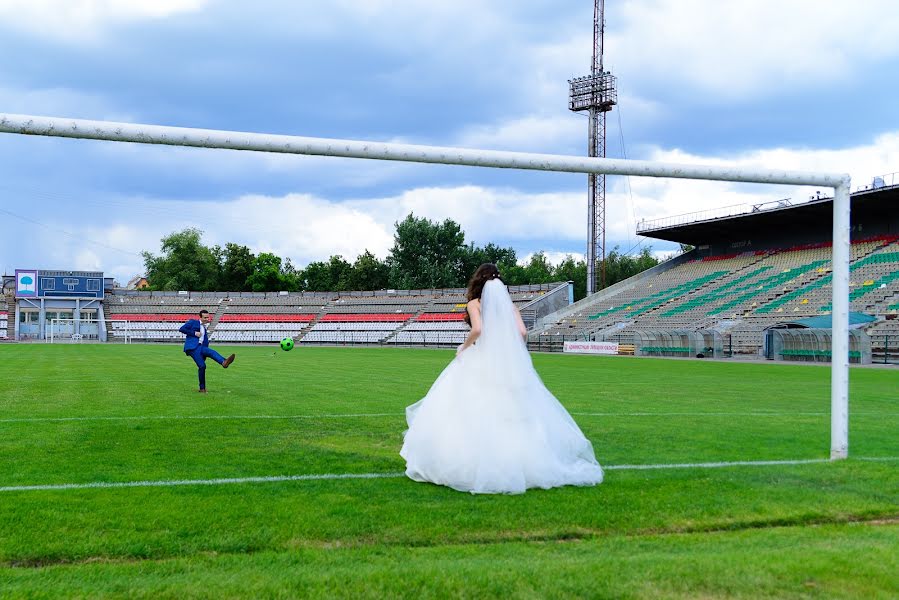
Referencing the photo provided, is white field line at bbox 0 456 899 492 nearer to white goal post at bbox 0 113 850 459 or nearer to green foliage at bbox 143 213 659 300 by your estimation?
white goal post at bbox 0 113 850 459

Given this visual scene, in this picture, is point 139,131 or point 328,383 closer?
point 139,131

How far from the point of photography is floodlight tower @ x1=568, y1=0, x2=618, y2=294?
60500mm

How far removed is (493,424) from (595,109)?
5898 centimetres

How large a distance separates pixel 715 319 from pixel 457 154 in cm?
4270

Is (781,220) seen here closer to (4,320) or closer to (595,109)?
(595,109)

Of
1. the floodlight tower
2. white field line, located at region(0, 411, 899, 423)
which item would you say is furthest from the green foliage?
white field line, located at region(0, 411, 899, 423)

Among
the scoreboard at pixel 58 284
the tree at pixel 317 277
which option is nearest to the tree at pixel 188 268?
the tree at pixel 317 277

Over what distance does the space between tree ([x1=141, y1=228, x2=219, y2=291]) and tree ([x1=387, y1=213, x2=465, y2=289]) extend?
114ft

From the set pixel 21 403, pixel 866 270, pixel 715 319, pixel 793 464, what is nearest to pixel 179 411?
pixel 21 403

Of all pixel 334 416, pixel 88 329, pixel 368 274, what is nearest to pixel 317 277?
pixel 368 274

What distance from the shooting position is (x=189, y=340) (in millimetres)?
15680

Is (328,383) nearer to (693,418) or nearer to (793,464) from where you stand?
(693,418)

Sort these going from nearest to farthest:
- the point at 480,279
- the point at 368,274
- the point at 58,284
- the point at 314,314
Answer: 1. the point at 480,279
2. the point at 58,284
3. the point at 314,314
4. the point at 368,274

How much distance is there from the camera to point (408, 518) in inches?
196
